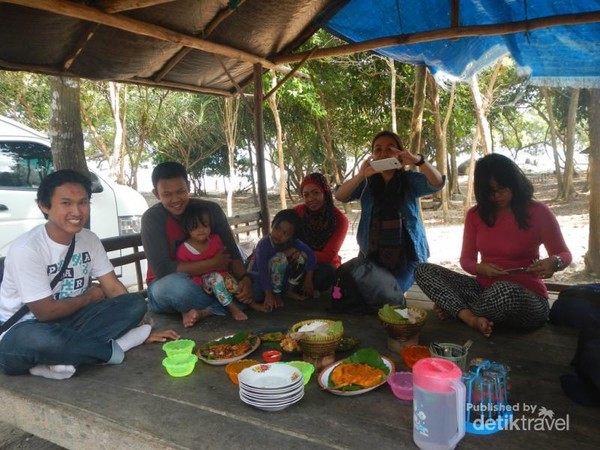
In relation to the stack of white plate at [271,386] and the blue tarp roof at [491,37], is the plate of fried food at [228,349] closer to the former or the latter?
the stack of white plate at [271,386]

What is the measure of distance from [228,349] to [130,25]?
2.27 metres

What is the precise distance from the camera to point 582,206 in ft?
40.5

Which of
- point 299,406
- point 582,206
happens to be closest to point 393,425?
point 299,406

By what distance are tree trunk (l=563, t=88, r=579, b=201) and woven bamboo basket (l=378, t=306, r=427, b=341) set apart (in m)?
12.0

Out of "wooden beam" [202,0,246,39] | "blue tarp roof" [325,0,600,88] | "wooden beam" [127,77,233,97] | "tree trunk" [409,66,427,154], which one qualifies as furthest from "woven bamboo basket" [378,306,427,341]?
"tree trunk" [409,66,427,154]

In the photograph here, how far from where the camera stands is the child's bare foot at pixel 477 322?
8.53ft

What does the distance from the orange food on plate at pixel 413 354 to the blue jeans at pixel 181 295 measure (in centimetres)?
153

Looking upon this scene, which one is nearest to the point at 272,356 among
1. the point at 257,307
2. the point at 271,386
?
the point at 271,386

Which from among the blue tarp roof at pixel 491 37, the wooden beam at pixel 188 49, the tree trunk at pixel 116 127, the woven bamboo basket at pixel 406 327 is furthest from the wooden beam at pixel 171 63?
the tree trunk at pixel 116 127

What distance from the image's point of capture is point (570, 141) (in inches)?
488

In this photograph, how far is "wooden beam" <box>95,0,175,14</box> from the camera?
8.52ft

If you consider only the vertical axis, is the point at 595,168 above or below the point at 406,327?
above

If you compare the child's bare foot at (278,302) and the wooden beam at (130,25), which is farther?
the child's bare foot at (278,302)

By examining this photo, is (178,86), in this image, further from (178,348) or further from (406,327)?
(406,327)
